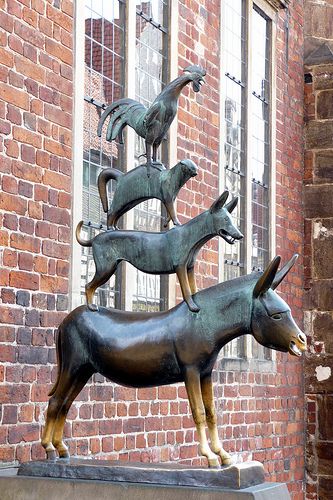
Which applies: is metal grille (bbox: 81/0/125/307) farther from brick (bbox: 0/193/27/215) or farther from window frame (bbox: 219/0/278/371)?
window frame (bbox: 219/0/278/371)

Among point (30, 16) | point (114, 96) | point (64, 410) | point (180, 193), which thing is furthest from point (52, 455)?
point (180, 193)

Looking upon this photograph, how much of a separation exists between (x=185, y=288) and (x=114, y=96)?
391 centimetres

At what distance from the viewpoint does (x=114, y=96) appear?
828 cm

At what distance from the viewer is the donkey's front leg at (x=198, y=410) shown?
14.4ft

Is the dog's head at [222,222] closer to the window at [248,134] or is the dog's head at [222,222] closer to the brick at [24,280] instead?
the brick at [24,280]

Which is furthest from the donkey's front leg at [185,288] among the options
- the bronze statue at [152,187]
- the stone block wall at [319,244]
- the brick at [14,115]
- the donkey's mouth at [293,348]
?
the stone block wall at [319,244]

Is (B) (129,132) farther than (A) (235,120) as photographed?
No

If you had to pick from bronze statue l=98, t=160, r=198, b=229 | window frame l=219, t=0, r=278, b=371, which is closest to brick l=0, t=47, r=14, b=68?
bronze statue l=98, t=160, r=198, b=229

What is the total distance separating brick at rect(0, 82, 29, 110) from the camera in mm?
6598

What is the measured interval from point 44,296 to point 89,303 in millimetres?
2144

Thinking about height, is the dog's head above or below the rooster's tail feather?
below

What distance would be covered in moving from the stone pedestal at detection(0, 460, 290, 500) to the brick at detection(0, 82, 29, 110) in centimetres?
269

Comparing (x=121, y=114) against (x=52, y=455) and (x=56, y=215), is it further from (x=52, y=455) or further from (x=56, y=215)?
(x=56, y=215)

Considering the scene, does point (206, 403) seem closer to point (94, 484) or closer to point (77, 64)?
point (94, 484)
